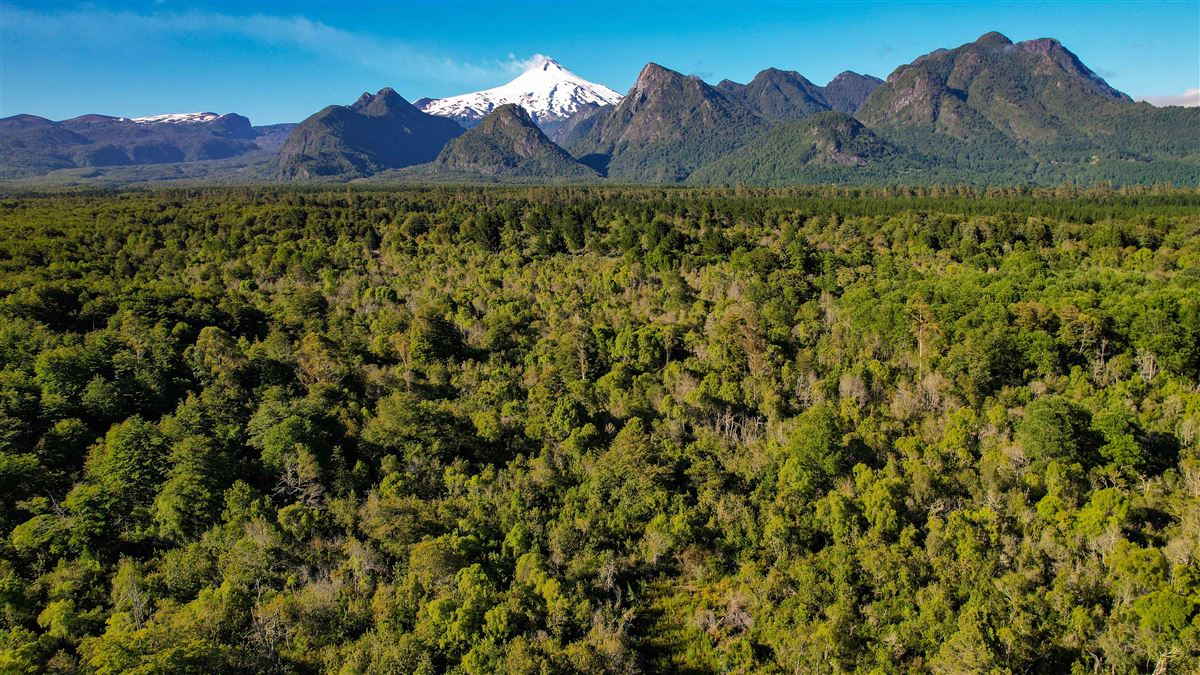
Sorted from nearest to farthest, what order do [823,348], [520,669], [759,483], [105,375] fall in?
[520,669] → [759,483] → [105,375] → [823,348]

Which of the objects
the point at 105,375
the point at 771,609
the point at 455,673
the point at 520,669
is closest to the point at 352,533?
the point at 455,673

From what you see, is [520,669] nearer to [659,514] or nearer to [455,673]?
[455,673]

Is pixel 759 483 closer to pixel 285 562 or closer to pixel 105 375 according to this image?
pixel 285 562

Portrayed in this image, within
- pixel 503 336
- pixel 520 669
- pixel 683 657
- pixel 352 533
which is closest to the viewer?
pixel 520 669

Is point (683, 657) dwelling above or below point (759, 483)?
below

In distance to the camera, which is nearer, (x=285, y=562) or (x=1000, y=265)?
(x=285, y=562)

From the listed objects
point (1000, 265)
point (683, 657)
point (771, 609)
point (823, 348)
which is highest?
point (1000, 265)
